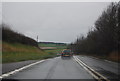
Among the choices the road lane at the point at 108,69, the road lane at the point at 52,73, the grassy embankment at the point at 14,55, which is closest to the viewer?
the road lane at the point at 52,73

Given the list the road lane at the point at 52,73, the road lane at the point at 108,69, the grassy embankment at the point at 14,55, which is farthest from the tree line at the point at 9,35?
the road lane at the point at 52,73

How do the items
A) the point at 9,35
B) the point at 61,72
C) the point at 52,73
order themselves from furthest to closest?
1. the point at 9,35
2. the point at 61,72
3. the point at 52,73

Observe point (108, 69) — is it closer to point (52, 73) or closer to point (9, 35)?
point (52, 73)

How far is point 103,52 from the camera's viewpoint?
48.5 m

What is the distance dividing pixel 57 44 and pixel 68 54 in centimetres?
8825

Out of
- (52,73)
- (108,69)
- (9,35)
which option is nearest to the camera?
(52,73)

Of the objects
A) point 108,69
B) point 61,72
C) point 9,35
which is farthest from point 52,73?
point 9,35

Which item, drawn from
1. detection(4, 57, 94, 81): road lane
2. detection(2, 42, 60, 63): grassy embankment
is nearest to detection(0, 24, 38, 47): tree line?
detection(2, 42, 60, 63): grassy embankment

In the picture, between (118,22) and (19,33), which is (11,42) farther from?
(118,22)

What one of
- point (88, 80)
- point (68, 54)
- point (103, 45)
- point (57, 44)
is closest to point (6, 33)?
point (68, 54)

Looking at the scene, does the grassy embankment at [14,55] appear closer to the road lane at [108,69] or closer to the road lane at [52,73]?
the road lane at [52,73]

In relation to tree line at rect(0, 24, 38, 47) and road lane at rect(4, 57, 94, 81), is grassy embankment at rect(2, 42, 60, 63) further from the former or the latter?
road lane at rect(4, 57, 94, 81)

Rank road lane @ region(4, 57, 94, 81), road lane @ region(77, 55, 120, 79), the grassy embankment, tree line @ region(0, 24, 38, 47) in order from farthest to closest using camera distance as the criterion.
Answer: tree line @ region(0, 24, 38, 47) < the grassy embankment < road lane @ region(77, 55, 120, 79) < road lane @ region(4, 57, 94, 81)

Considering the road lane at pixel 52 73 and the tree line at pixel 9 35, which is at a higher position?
the tree line at pixel 9 35
